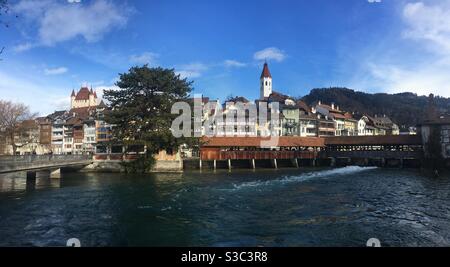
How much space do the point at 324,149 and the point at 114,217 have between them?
48.1 m

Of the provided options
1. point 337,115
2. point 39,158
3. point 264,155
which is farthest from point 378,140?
point 39,158

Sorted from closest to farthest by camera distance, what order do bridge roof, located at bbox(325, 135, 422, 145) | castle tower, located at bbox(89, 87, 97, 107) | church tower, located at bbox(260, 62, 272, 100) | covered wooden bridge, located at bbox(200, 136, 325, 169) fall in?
covered wooden bridge, located at bbox(200, 136, 325, 169) → bridge roof, located at bbox(325, 135, 422, 145) → church tower, located at bbox(260, 62, 272, 100) → castle tower, located at bbox(89, 87, 97, 107)

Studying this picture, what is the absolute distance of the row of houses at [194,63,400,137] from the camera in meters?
61.8

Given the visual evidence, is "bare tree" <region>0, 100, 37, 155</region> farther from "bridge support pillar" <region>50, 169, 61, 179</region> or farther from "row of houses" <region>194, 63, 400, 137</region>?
"row of houses" <region>194, 63, 400, 137</region>

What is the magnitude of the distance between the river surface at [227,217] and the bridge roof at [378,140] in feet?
97.4

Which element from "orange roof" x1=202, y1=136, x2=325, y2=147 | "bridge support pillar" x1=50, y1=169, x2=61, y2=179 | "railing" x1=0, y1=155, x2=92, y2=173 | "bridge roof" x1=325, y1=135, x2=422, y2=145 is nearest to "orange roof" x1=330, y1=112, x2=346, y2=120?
"bridge roof" x1=325, y1=135, x2=422, y2=145

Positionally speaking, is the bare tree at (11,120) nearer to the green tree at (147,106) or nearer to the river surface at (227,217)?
the green tree at (147,106)

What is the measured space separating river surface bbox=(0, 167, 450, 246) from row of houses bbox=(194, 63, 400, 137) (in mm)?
30161

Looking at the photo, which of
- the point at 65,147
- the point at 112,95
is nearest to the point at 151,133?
the point at 112,95

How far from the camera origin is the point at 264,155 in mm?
50625

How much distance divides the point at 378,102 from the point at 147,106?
4749 inches

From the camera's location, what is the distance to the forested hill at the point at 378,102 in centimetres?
11938

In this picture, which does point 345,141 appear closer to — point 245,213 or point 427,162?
point 427,162

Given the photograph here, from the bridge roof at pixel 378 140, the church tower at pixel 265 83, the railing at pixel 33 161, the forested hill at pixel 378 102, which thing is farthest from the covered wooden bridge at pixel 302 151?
the forested hill at pixel 378 102
